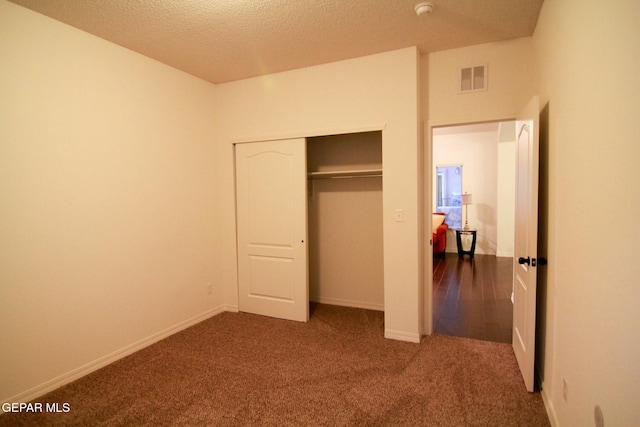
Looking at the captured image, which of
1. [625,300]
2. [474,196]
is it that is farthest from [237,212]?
[474,196]

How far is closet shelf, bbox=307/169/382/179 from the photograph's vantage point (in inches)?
141

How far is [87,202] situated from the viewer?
8.48ft

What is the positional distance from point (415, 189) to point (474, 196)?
Answer: 5494 millimetres

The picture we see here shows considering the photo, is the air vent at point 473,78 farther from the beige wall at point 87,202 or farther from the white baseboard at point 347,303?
the beige wall at point 87,202

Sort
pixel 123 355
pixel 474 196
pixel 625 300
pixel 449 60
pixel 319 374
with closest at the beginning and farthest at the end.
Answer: pixel 625 300 < pixel 319 374 < pixel 123 355 < pixel 449 60 < pixel 474 196

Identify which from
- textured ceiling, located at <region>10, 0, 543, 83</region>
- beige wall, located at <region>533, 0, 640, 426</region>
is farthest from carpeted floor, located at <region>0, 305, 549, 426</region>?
textured ceiling, located at <region>10, 0, 543, 83</region>

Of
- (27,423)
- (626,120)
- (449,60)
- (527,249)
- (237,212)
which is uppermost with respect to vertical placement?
(449,60)

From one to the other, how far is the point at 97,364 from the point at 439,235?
633 centimetres

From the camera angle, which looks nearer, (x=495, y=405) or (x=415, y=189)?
(x=495, y=405)

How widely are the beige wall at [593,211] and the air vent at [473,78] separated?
31.8 inches

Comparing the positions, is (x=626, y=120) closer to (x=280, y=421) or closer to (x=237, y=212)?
(x=280, y=421)

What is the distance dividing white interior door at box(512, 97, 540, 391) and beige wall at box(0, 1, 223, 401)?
3169 millimetres

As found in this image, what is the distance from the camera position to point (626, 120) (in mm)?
1050

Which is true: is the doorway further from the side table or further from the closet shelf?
the closet shelf
